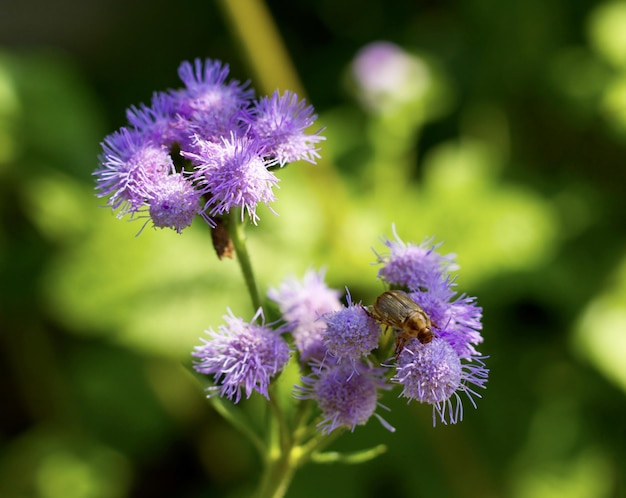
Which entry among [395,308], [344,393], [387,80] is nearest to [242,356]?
[344,393]

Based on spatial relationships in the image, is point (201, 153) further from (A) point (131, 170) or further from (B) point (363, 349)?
(B) point (363, 349)

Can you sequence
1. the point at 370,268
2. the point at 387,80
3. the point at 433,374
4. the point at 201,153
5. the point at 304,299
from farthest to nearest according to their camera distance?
the point at 387,80
the point at 370,268
the point at 304,299
the point at 201,153
the point at 433,374

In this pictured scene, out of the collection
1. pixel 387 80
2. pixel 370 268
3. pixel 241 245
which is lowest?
pixel 370 268

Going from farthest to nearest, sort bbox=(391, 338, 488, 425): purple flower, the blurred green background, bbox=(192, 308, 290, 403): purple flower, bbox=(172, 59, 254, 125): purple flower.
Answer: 1. the blurred green background
2. bbox=(172, 59, 254, 125): purple flower
3. bbox=(192, 308, 290, 403): purple flower
4. bbox=(391, 338, 488, 425): purple flower

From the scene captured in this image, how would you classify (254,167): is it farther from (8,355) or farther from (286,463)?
(8,355)

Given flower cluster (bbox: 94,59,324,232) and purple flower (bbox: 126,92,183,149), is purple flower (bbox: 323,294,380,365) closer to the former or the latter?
flower cluster (bbox: 94,59,324,232)

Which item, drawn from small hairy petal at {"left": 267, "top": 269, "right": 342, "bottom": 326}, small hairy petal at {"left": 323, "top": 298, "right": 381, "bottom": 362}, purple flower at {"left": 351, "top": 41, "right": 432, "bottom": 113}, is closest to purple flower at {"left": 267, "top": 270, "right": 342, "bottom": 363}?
small hairy petal at {"left": 267, "top": 269, "right": 342, "bottom": 326}

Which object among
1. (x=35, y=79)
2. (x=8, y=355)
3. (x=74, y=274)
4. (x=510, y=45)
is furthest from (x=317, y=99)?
(x=8, y=355)
